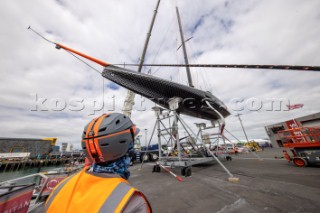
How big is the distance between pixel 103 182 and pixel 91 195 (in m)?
0.11

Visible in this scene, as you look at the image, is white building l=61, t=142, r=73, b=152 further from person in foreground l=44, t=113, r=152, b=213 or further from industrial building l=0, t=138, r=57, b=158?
→ person in foreground l=44, t=113, r=152, b=213

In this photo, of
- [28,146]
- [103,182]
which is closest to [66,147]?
[28,146]

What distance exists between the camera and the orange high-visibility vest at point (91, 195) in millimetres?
838

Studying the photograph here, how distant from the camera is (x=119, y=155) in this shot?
4.43 ft

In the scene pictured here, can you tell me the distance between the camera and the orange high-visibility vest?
2.75 ft

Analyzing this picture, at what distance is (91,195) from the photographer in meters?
0.92

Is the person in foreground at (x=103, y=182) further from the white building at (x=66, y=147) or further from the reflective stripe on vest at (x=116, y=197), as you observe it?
the white building at (x=66, y=147)

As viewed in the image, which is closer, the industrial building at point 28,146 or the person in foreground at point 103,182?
the person in foreground at point 103,182

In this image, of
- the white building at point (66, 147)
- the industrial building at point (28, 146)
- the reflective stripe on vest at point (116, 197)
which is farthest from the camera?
the white building at point (66, 147)

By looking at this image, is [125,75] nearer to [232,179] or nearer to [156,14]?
[232,179]

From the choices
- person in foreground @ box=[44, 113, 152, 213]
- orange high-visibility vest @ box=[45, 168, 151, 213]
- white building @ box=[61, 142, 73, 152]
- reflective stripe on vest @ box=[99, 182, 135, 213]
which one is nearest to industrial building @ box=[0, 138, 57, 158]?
white building @ box=[61, 142, 73, 152]

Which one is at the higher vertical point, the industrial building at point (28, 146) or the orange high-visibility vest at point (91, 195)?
the industrial building at point (28, 146)

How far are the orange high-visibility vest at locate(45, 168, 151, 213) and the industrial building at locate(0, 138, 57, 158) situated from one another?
50.1 m

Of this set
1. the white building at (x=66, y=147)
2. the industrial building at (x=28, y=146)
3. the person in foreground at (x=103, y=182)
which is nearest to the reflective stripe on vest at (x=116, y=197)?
the person in foreground at (x=103, y=182)
